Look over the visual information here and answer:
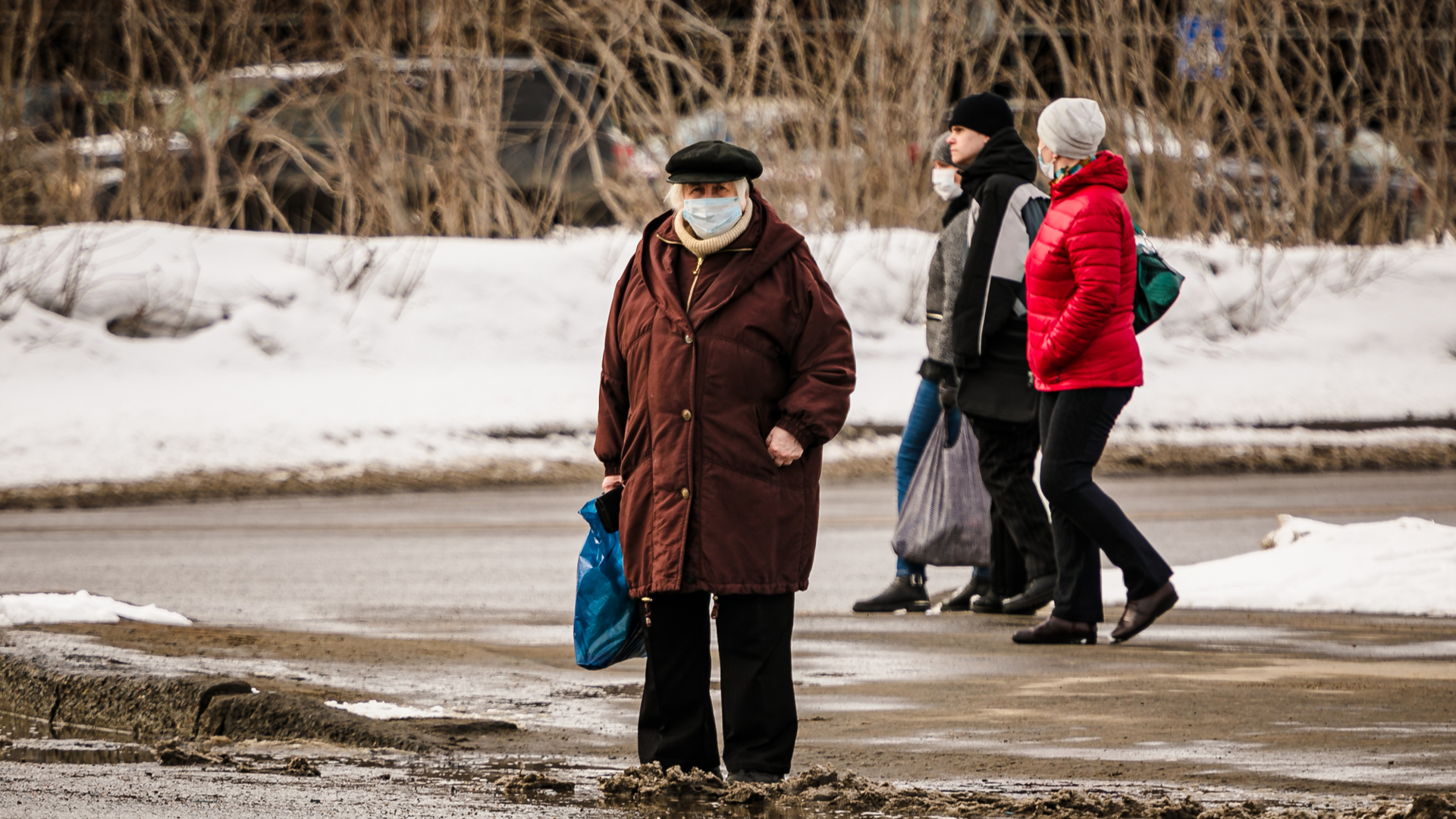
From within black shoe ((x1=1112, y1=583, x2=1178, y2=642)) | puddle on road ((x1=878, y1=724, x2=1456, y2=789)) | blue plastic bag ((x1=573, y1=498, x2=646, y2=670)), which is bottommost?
black shoe ((x1=1112, y1=583, x2=1178, y2=642))

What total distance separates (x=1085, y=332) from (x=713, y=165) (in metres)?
2.23

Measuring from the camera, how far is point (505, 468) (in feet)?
39.5

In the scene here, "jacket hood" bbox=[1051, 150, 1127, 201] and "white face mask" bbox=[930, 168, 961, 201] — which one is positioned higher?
"jacket hood" bbox=[1051, 150, 1127, 201]

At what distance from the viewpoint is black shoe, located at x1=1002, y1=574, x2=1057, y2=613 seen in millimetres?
7297

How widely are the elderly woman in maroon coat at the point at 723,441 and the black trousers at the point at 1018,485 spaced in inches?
102

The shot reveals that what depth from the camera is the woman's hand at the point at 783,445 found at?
448cm

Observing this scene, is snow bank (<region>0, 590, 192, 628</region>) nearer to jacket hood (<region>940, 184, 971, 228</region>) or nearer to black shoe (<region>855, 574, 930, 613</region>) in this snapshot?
black shoe (<region>855, 574, 930, 613</region>)

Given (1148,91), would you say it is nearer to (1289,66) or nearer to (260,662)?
(1289,66)

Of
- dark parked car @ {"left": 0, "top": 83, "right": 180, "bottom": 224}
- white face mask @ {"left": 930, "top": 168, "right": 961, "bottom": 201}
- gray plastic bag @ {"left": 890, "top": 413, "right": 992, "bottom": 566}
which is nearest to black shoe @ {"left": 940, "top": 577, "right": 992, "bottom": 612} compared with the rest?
gray plastic bag @ {"left": 890, "top": 413, "right": 992, "bottom": 566}

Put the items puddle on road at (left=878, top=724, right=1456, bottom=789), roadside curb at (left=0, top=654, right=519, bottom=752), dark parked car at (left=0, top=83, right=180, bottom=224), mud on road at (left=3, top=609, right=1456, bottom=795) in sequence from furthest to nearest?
dark parked car at (left=0, top=83, right=180, bottom=224)
roadside curb at (left=0, top=654, right=519, bottom=752)
mud on road at (left=3, top=609, right=1456, bottom=795)
puddle on road at (left=878, top=724, right=1456, bottom=789)

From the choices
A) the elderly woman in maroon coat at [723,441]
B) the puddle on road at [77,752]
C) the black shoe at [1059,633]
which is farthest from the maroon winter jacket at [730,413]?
the black shoe at [1059,633]

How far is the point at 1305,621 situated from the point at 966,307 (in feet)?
5.81

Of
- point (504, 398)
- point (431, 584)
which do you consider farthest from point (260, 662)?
point (504, 398)

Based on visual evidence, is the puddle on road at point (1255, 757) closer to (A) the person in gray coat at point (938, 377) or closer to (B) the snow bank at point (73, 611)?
(A) the person in gray coat at point (938, 377)
